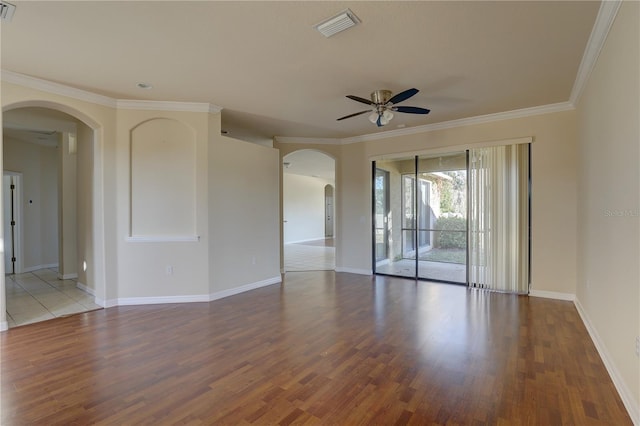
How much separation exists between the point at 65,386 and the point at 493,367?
3312 mm

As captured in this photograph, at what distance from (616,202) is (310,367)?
2.67m

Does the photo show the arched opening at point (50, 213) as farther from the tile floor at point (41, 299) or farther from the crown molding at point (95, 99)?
the crown molding at point (95, 99)

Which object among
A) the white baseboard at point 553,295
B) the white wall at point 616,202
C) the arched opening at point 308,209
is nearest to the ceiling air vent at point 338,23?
the white wall at point 616,202

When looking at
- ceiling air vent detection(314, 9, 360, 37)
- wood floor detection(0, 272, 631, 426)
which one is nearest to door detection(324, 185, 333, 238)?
wood floor detection(0, 272, 631, 426)

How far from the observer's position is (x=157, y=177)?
445 cm

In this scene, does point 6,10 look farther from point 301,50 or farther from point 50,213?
point 50,213

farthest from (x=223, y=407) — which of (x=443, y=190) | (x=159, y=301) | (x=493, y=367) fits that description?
(x=443, y=190)

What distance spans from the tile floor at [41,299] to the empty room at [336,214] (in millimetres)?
44

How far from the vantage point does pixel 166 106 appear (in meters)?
4.41

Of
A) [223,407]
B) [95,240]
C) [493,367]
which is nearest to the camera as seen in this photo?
[223,407]

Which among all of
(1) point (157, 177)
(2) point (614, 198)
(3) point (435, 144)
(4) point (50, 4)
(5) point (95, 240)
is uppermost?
(4) point (50, 4)

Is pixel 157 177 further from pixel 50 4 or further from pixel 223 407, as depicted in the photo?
pixel 223 407

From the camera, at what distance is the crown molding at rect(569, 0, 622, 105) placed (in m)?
2.27

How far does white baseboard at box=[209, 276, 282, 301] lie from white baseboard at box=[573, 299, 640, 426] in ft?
14.1
